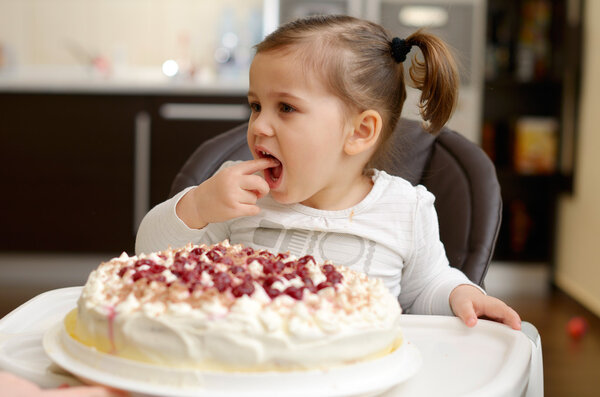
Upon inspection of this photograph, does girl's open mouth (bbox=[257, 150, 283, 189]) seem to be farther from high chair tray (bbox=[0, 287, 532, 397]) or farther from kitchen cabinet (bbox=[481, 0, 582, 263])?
kitchen cabinet (bbox=[481, 0, 582, 263])

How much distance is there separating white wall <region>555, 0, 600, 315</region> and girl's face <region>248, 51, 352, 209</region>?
2419 millimetres

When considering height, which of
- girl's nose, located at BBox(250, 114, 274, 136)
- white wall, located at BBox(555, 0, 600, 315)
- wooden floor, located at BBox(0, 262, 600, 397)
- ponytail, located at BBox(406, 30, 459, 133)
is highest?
ponytail, located at BBox(406, 30, 459, 133)

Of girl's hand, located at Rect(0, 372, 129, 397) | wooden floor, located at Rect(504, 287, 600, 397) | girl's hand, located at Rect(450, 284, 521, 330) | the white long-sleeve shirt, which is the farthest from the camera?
wooden floor, located at Rect(504, 287, 600, 397)

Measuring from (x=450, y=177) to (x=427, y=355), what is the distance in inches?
28.2

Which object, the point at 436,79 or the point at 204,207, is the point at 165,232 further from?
the point at 436,79

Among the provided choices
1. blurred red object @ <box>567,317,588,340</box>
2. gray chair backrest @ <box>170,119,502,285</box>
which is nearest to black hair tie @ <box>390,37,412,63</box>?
gray chair backrest @ <box>170,119,502,285</box>

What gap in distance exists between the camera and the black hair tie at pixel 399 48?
1334 millimetres

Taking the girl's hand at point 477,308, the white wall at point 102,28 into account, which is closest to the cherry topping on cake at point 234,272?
the girl's hand at point 477,308

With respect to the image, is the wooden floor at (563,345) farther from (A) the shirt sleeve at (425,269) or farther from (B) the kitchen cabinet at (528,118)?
(A) the shirt sleeve at (425,269)

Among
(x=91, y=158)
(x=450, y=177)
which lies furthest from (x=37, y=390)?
(x=91, y=158)

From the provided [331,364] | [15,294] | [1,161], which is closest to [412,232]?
[331,364]

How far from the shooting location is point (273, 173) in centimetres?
126

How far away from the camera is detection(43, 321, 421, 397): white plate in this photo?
651 millimetres

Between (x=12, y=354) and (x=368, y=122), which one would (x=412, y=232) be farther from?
(x=12, y=354)
